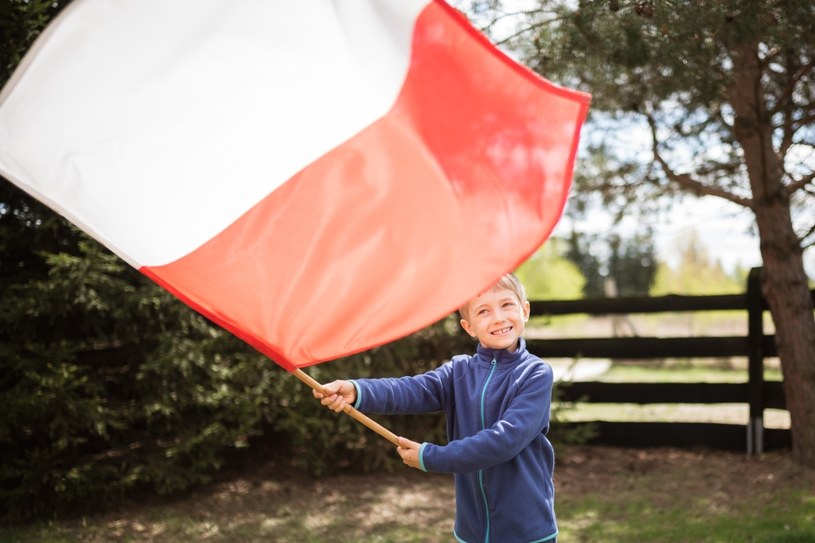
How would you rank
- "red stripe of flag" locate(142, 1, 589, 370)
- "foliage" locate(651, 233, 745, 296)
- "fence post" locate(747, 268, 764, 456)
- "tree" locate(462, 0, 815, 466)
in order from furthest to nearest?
"foliage" locate(651, 233, 745, 296)
"fence post" locate(747, 268, 764, 456)
"tree" locate(462, 0, 815, 466)
"red stripe of flag" locate(142, 1, 589, 370)

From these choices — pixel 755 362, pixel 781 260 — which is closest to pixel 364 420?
pixel 781 260

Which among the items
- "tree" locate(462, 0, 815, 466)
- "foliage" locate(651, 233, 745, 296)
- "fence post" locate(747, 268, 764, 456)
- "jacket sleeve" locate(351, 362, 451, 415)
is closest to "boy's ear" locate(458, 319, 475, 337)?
"jacket sleeve" locate(351, 362, 451, 415)

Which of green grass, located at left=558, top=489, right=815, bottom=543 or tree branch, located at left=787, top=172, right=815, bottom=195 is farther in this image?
tree branch, located at left=787, top=172, right=815, bottom=195

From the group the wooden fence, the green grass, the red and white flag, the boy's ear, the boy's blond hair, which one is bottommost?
the green grass

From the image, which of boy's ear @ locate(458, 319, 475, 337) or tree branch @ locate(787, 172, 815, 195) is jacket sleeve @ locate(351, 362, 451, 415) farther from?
tree branch @ locate(787, 172, 815, 195)

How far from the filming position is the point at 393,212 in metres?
2.73

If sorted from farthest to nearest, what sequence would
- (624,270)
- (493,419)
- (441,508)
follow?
1. (624,270)
2. (441,508)
3. (493,419)

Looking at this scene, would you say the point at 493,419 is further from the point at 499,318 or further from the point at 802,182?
the point at 802,182

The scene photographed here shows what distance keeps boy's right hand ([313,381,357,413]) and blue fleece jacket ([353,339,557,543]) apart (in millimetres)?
27

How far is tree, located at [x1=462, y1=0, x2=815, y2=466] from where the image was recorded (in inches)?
193

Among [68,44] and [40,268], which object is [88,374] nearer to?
[40,268]

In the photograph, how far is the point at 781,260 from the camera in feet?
22.0

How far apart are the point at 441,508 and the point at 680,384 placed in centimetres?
280

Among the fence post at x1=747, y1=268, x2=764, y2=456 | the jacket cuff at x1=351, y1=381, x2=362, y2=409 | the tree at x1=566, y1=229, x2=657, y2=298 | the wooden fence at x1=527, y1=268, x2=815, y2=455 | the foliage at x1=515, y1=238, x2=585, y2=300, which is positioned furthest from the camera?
the tree at x1=566, y1=229, x2=657, y2=298
